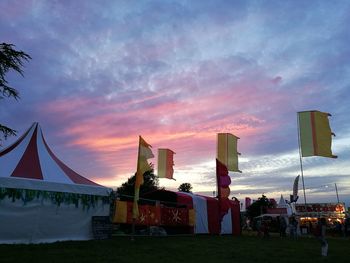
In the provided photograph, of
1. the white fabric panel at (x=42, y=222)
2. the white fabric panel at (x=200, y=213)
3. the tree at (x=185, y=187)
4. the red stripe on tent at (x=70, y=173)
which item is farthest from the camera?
the tree at (x=185, y=187)

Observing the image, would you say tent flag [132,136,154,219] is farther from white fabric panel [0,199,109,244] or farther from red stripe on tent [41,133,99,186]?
red stripe on tent [41,133,99,186]

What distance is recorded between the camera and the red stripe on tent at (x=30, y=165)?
54.0 ft

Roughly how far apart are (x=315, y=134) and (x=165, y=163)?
11.2m

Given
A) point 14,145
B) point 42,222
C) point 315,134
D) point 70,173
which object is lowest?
point 42,222

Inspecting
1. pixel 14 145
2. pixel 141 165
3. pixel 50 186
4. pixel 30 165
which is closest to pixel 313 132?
pixel 141 165

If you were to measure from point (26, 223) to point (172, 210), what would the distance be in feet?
33.1

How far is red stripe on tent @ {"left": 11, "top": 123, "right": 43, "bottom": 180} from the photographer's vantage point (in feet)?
54.0

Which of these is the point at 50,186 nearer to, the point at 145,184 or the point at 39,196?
the point at 39,196

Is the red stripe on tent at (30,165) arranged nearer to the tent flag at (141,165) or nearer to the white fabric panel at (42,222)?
the white fabric panel at (42,222)

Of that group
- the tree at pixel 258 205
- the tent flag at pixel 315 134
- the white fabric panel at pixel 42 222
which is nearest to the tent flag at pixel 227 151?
the tent flag at pixel 315 134

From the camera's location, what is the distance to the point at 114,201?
1947cm

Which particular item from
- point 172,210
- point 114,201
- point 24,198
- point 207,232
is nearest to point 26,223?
point 24,198

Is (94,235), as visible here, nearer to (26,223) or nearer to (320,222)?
(26,223)

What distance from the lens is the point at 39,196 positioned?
1617 cm
